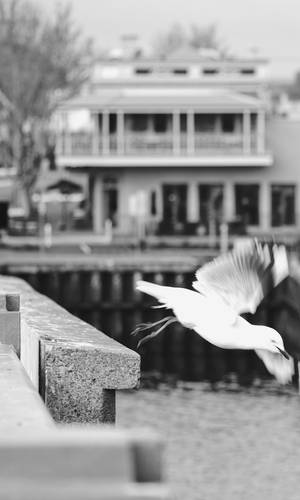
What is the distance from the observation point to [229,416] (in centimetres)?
3397

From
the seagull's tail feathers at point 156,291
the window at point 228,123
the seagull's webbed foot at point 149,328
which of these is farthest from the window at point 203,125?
the seagull's tail feathers at point 156,291

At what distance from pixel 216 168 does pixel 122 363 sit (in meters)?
64.3

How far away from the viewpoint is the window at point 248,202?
70125 mm

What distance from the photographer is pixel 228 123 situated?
7075cm

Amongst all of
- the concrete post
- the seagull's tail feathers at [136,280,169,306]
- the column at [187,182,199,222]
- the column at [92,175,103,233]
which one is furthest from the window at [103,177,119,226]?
the seagull's tail feathers at [136,280,169,306]

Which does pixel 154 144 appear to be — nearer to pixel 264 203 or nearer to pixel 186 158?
pixel 186 158

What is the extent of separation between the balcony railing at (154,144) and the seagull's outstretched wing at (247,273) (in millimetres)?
60245

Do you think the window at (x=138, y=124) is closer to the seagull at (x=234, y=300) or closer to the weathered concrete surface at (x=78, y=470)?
the seagull at (x=234, y=300)

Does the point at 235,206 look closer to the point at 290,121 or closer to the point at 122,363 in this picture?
the point at 290,121

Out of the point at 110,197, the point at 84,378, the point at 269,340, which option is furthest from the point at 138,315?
the point at 84,378

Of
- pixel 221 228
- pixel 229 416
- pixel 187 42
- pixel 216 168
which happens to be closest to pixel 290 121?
pixel 216 168

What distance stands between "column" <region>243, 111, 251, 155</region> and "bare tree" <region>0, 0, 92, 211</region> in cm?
1608

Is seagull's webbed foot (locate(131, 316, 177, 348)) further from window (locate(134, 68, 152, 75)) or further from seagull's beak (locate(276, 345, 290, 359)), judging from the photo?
window (locate(134, 68, 152, 75))

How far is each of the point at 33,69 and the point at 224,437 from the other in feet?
182
